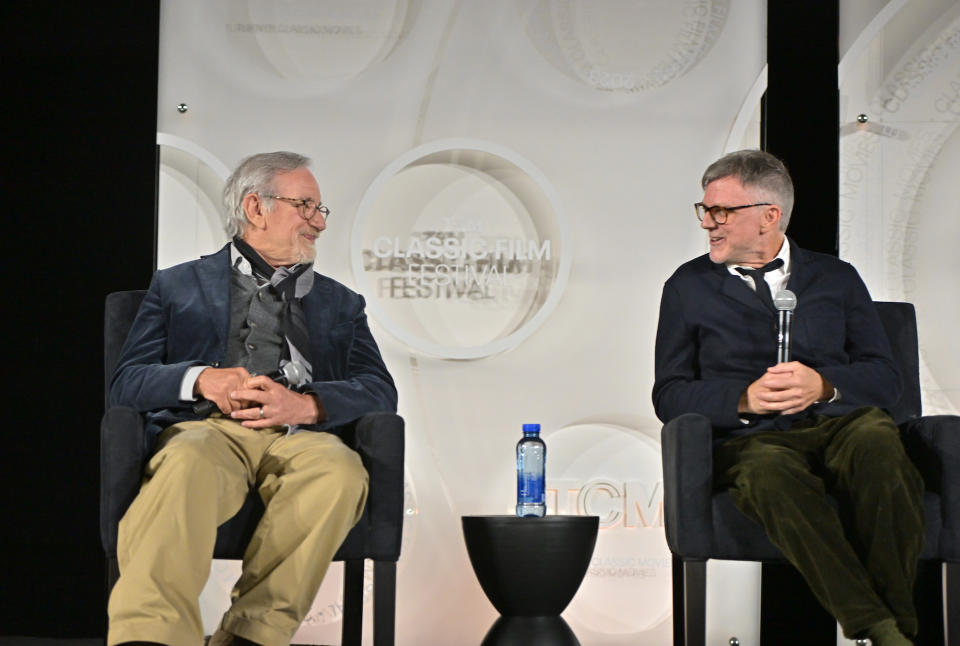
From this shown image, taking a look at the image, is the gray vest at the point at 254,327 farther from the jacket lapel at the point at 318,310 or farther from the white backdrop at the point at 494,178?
the white backdrop at the point at 494,178

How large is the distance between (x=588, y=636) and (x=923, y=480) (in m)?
1.35

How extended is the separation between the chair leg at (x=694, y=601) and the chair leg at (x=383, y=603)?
69 centimetres

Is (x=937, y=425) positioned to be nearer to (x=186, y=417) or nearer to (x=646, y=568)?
(x=646, y=568)

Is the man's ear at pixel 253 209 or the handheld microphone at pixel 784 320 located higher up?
the man's ear at pixel 253 209

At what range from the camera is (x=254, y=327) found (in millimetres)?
2926

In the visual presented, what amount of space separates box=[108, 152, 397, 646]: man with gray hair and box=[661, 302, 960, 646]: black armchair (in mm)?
744

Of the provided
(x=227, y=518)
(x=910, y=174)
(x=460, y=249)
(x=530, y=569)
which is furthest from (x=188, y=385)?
(x=910, y=174)

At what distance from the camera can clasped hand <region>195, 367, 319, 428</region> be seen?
2709 mm

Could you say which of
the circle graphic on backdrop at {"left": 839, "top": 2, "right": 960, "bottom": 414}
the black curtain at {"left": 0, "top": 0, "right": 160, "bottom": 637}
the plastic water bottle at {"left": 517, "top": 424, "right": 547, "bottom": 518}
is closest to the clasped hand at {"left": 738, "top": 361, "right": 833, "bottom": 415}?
the plastic water bottle at {"left": 517, "top": 424, "right": 547, "bottom": 518}

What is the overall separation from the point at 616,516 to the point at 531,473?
0.41 metres

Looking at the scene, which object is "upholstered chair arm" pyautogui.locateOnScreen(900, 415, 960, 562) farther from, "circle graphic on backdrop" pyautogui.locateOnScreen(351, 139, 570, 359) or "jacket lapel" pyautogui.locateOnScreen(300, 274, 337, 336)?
"jacket lapel" pyautogui.locateOnScreen(300, 274, 337, 336)

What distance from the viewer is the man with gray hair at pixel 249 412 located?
232 centimetres

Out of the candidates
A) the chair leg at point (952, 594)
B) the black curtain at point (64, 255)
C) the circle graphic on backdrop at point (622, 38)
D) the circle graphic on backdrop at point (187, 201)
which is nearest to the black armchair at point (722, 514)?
the chair leg at point (952, 594)

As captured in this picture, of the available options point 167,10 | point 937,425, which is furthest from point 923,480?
point 167,10
